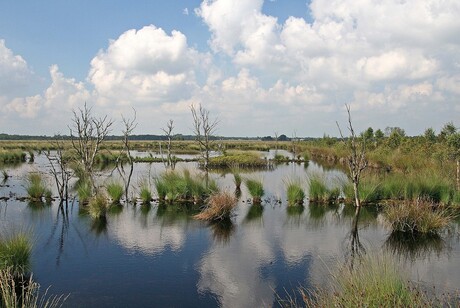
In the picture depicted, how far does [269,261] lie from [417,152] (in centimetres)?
2421

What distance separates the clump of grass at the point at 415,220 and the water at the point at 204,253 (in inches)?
16.8

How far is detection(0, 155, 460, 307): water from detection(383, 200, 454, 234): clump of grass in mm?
426

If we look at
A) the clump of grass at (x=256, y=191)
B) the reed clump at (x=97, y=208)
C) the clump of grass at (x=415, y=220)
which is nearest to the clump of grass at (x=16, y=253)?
the reed clump at (x=97, y=208)

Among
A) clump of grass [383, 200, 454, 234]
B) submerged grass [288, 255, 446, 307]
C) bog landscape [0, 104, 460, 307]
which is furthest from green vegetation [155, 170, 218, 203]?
submerged grass [288, 255, 446, 307]

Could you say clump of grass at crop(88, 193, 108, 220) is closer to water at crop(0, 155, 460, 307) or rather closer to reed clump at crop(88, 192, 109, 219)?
reed clump at crop(88, 192, 109, 219)

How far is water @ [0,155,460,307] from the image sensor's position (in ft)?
27.5

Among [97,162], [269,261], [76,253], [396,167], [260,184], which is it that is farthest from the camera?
[97,162]

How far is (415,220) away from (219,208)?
6900mm

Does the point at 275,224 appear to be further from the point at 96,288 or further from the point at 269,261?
the point at 96,288

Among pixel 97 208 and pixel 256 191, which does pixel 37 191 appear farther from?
pixel 256 191

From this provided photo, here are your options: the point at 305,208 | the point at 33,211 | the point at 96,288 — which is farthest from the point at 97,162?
the point at 96,288

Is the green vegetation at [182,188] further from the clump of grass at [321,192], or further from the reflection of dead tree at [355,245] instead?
the reflection of dead tree at [355,245]

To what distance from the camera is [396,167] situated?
29.8 m

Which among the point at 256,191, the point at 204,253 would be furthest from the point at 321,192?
the point at 204,253
